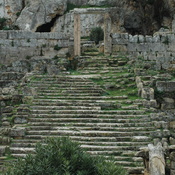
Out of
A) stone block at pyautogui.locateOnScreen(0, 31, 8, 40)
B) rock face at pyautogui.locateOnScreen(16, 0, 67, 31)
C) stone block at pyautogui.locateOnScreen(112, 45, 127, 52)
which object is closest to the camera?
stone block at pyautogui.locateOnScreen(112, 45, 127, 52)

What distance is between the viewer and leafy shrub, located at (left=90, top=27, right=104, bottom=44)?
97.0ft

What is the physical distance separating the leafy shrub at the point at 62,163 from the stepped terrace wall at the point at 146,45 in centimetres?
1694

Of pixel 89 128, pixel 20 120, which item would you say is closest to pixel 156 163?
pixel 89 128

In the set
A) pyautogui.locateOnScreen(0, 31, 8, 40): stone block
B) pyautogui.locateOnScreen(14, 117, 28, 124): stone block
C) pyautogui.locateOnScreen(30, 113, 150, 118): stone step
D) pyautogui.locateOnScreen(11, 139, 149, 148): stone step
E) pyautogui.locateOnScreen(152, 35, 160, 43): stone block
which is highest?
pyautogui.locateOnScreen(0, 31, 8, 40): stone block

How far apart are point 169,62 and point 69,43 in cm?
675

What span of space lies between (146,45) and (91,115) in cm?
1276

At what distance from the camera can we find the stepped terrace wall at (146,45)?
2709 centimetres

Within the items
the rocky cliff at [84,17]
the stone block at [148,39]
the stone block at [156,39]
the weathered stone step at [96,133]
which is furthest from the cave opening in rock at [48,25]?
the weathered stone step at [96,133]

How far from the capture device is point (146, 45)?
27828 mm

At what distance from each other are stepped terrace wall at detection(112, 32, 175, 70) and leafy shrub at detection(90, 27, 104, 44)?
2610 millimetres

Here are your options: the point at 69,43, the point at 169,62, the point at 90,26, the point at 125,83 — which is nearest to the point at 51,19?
the point at 90,26

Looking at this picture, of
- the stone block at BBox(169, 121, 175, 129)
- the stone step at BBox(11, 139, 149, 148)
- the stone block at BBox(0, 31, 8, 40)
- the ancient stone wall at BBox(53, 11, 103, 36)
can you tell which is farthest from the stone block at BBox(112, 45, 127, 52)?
the stone step at BBox(11, 139, 149, 148)

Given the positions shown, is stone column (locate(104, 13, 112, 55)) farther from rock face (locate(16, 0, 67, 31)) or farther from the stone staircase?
rock face (locate(16, 0, 67, 31))

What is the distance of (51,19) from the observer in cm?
3175
